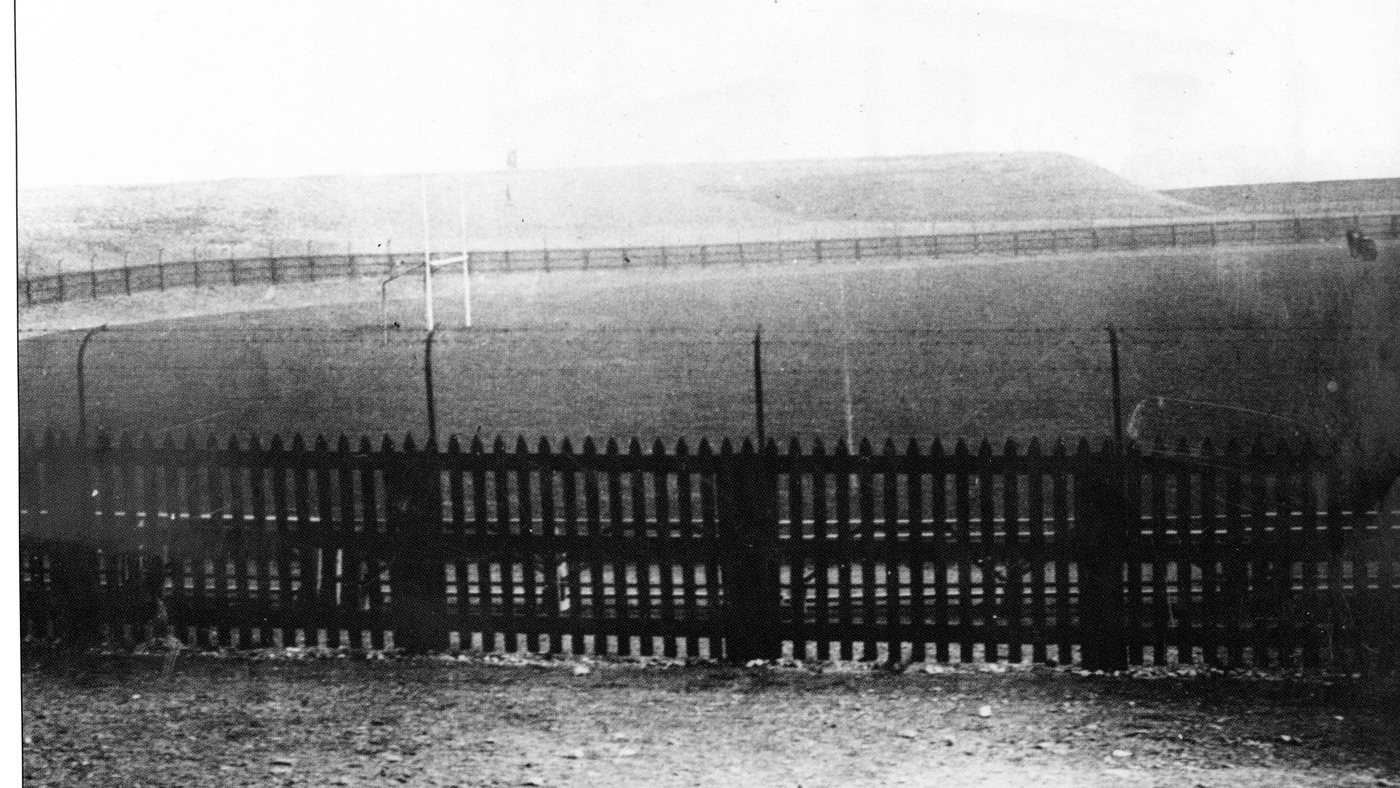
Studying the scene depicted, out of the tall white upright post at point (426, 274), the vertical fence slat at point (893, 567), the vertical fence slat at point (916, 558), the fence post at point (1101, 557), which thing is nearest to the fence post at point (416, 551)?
the vertical fence slat at point (893, 567)

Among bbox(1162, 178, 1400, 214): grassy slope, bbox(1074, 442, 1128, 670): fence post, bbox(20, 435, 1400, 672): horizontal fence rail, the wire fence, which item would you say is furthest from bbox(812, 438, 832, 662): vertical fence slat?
the wire fence

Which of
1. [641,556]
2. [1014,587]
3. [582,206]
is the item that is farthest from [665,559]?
[582,206]

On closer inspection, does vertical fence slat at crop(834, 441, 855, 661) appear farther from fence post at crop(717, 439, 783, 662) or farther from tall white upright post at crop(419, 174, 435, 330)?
tall white upright post at crop(419, 174, 435, 330)

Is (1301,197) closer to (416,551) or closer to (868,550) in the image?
(868,550)

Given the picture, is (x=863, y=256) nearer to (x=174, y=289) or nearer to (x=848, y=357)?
(x=848, y=357)

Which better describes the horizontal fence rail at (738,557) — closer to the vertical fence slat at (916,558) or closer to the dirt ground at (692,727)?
the vertical fence slat at (916,558)

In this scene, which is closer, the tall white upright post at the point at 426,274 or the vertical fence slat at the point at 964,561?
the vertical fence slat at the point at 964,561

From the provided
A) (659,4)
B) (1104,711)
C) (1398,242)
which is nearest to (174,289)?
(659,4)
